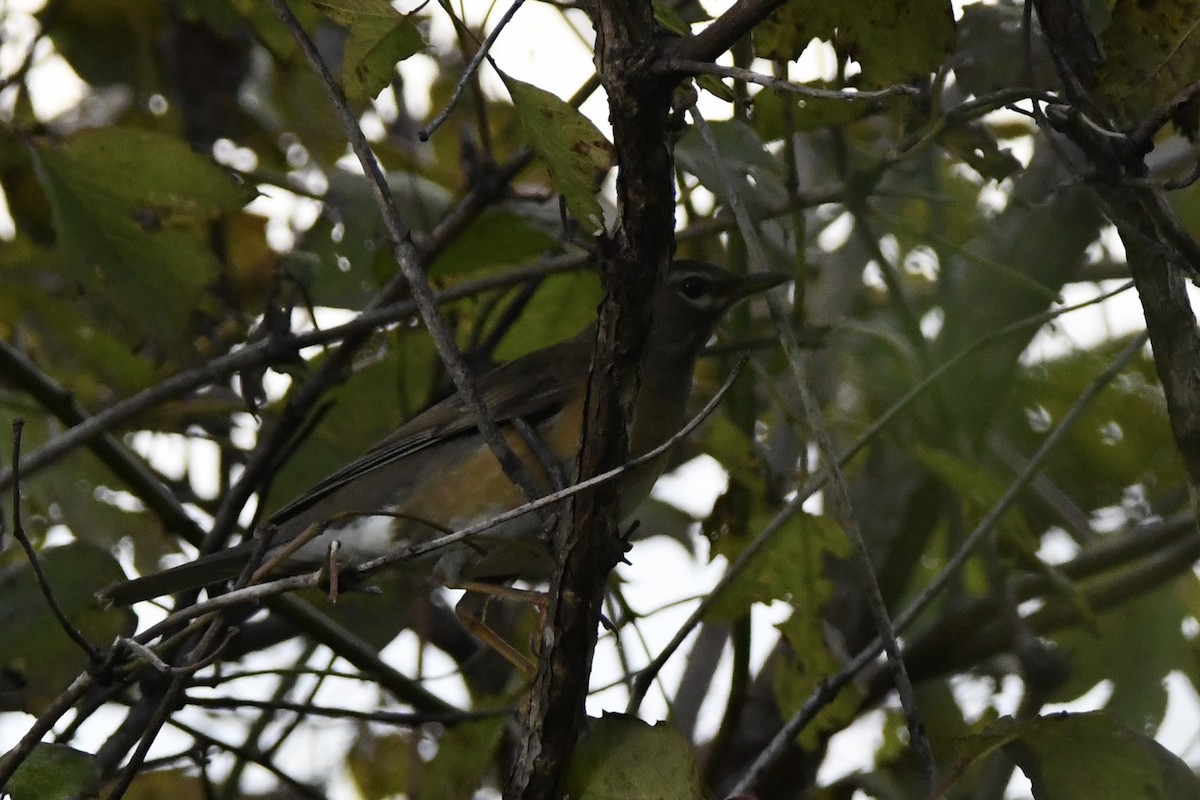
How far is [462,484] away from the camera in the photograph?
16.6ft

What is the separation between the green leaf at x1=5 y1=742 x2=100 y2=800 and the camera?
3.14 m

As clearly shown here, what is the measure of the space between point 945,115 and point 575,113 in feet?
3.11

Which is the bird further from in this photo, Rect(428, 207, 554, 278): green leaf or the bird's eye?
Rect(428, 207, 554, 278): green leaf

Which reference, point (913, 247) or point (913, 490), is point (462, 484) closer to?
point (913, 490)

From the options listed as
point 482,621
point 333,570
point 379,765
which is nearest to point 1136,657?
point 482,621

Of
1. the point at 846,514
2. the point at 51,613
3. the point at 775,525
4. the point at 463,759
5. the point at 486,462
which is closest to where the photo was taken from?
the point at 846,514

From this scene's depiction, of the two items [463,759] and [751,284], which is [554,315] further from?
[463,759]

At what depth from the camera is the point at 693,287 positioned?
18.0ft

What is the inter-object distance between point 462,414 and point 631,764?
225 cm

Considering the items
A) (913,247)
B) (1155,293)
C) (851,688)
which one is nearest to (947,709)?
(851,688)

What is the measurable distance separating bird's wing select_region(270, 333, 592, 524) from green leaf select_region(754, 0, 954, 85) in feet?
6.61

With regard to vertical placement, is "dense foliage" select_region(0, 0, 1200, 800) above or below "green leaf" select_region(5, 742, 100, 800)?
above

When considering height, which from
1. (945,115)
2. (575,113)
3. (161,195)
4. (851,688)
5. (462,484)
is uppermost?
(161,195)

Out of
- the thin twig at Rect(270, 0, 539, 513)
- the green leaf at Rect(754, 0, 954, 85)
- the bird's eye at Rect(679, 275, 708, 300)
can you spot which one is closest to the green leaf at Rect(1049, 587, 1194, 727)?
the bird's eye at Rect(679, 275, 708, 300)
